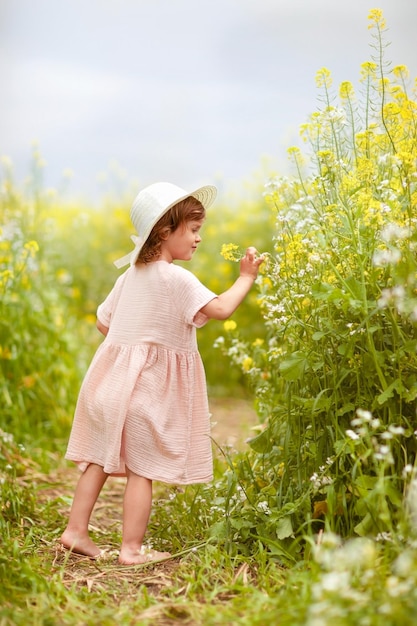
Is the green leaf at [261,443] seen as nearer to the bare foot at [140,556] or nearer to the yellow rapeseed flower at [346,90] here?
the bare foot at [140,556]

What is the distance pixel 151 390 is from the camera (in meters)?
2.38

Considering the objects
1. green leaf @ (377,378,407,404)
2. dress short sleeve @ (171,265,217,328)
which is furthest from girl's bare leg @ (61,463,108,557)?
green leaf @ (377,378,407,404)

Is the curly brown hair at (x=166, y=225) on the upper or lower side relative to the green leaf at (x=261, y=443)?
upper

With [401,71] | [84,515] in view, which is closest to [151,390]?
[84,515]

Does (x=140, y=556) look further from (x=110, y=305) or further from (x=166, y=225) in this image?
(x=166, y=225)

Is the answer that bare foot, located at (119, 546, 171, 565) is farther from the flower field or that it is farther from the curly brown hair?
the curly brown hair

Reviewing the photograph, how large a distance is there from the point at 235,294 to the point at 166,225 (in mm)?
327

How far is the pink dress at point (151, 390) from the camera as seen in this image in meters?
2.35

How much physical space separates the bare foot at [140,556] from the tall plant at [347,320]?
0.89 ft

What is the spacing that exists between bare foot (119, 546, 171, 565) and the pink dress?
0.66 feet

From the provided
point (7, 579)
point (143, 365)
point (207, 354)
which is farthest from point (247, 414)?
point (7, 579)

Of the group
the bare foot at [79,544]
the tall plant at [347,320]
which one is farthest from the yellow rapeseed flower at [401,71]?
the bare foot at [79,544]

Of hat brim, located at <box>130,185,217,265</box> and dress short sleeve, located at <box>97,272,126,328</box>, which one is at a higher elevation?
hat brim, located at <box>130,185,217,265</box>

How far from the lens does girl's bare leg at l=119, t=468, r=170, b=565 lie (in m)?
2.29
